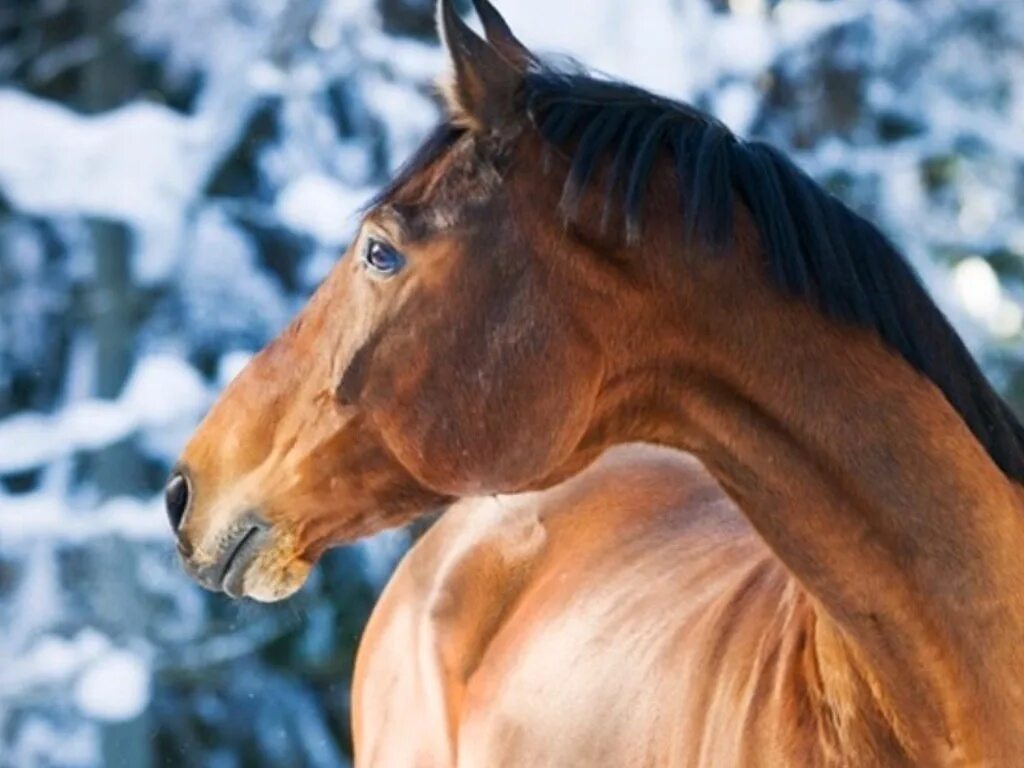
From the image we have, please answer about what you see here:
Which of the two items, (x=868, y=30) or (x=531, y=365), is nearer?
(x=531, y=365)

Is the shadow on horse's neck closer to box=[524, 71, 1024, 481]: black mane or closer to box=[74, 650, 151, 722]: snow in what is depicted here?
box=[524, 71, 1024, 481]: black mane

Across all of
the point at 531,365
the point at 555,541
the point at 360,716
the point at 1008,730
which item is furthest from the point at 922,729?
the point at 360,716

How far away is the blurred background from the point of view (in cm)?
483

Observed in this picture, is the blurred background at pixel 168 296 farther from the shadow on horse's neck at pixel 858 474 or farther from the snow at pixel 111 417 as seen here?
the shadow on horse's neck at pixel 858 474

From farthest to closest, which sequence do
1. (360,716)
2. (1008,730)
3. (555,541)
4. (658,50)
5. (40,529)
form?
(658,50)
(40,529)
(360,716)
(555,541)
(1008,730)

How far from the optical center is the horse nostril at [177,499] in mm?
1847

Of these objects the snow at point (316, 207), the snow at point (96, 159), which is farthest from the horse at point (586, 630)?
the snow at point (96, 159)

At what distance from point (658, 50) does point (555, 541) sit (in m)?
2.69

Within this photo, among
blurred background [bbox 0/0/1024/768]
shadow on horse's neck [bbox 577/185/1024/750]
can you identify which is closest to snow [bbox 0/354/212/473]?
blurred background [bbox 0/0/1024/768]

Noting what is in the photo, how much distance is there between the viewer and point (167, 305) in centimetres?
495

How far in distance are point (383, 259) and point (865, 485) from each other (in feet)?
1.62

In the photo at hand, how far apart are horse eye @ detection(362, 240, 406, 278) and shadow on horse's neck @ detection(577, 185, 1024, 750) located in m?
0.22

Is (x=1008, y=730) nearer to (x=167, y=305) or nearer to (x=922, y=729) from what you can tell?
(x=922, y=729)

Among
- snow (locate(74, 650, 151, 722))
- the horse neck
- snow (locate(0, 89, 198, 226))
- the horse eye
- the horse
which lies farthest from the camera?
snow (locate(0, 89, 198, 226))
